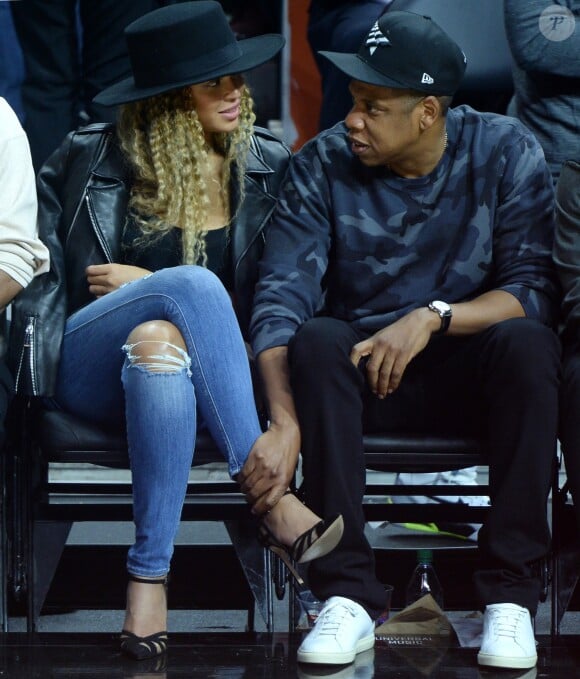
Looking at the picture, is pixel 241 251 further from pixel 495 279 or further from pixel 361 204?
pixel 495 279

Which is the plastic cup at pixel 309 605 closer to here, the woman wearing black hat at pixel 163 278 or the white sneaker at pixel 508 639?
the woman wearing black hat at pixel 163 278

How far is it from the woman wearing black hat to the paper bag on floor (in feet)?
1.08

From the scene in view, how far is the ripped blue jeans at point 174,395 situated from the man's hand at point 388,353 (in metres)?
0.29

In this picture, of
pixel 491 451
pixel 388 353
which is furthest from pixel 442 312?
pixel 491 451

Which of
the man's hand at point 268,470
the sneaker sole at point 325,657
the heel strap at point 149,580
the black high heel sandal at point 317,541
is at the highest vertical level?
the man's hand at point 268,470

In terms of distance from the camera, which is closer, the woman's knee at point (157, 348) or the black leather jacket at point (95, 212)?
the woman's knee at point (157, 348)

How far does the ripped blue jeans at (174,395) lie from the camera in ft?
9.46

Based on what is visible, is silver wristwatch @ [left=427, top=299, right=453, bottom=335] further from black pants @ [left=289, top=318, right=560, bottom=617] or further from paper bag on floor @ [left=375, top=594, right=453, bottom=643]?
paper bag on floor @ [left=375, top=594, right=453, bottom=643]

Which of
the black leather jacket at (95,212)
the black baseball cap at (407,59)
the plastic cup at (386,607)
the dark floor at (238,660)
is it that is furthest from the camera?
the black leather jacket at (95,212)

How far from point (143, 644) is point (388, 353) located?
2.74 ft

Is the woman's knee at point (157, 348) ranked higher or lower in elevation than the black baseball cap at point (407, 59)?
lower

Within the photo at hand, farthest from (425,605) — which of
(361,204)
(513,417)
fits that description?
(361,204)

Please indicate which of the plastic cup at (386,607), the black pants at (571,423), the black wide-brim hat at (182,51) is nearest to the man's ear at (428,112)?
the black wide-brim hat at (182,51)

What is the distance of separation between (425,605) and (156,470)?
2.27ft
